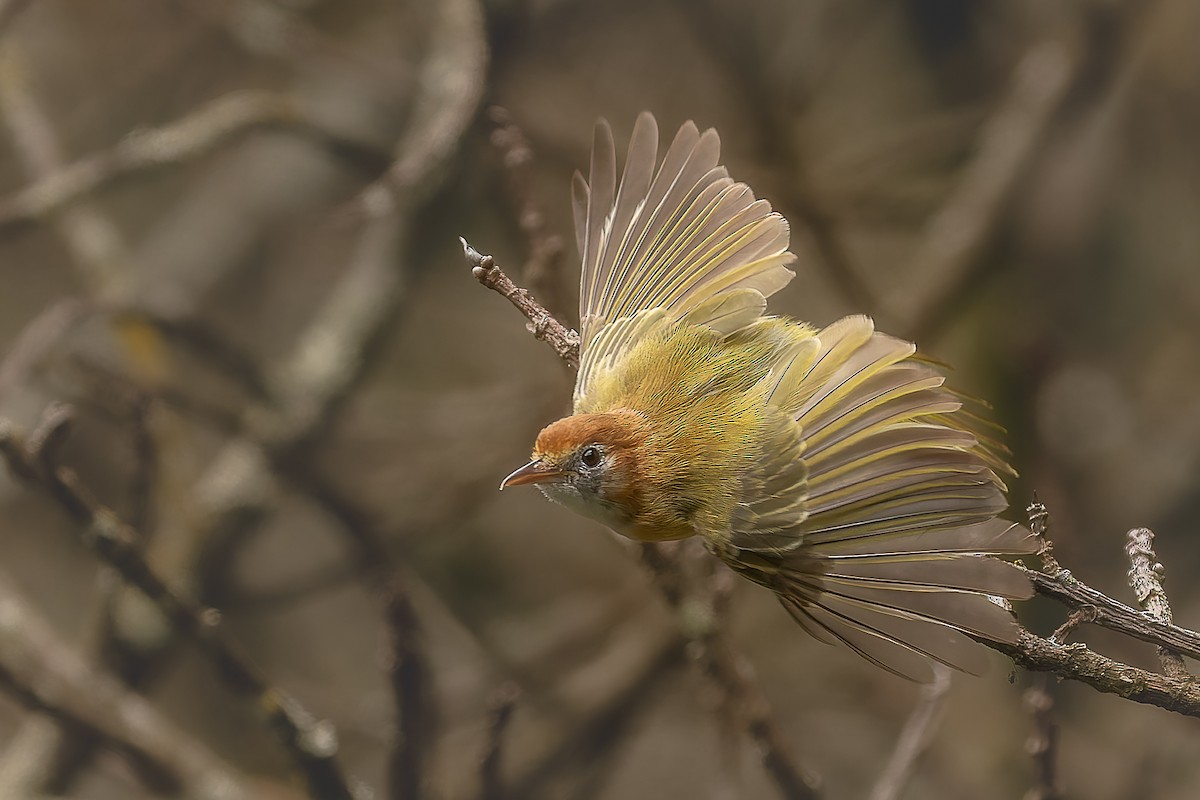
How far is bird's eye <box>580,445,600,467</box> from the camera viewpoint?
3.84ft

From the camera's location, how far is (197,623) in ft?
4.95

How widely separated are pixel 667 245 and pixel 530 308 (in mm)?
244

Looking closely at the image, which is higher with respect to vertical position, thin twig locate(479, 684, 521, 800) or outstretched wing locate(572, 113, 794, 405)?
outstretched wing locate(572, 113, 794, 405)

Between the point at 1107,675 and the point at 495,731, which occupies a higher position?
the point at 495,731

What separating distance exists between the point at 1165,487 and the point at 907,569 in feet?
5.21

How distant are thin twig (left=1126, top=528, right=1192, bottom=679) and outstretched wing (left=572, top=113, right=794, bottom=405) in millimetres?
471

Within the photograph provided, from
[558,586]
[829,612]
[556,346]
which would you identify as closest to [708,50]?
[558,586]

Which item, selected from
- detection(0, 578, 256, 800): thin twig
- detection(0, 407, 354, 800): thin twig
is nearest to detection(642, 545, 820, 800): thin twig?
detection(0, 407, 354, 800): thin twig

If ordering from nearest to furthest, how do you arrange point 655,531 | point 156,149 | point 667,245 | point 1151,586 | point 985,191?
point 1151,586, point 655,531, point 667,245, point 156,149, point 985,191

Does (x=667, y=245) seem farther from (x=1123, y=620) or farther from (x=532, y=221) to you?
(x=1123, y=620)

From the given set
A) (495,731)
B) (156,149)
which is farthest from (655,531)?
(156,149)

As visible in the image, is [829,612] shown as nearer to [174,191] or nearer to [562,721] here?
[562,721]

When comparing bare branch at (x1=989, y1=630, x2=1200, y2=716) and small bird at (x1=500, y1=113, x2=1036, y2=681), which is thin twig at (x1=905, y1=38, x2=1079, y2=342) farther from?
bare branch at (x1=989, y1=630, x2=1200, y2=716)

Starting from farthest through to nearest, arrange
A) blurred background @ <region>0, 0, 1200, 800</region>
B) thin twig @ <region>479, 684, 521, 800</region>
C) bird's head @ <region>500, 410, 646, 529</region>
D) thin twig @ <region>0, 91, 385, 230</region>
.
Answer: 1. blurred background @ <region>0, 0, 1200, 800</region>
2. thin twig @ <region>0, 91, 385, 230</region>
3. thin twig @ <region>479, 684, 521, 800</region>
4. bird's head @ <region>500, 410, 646, 529</region>
